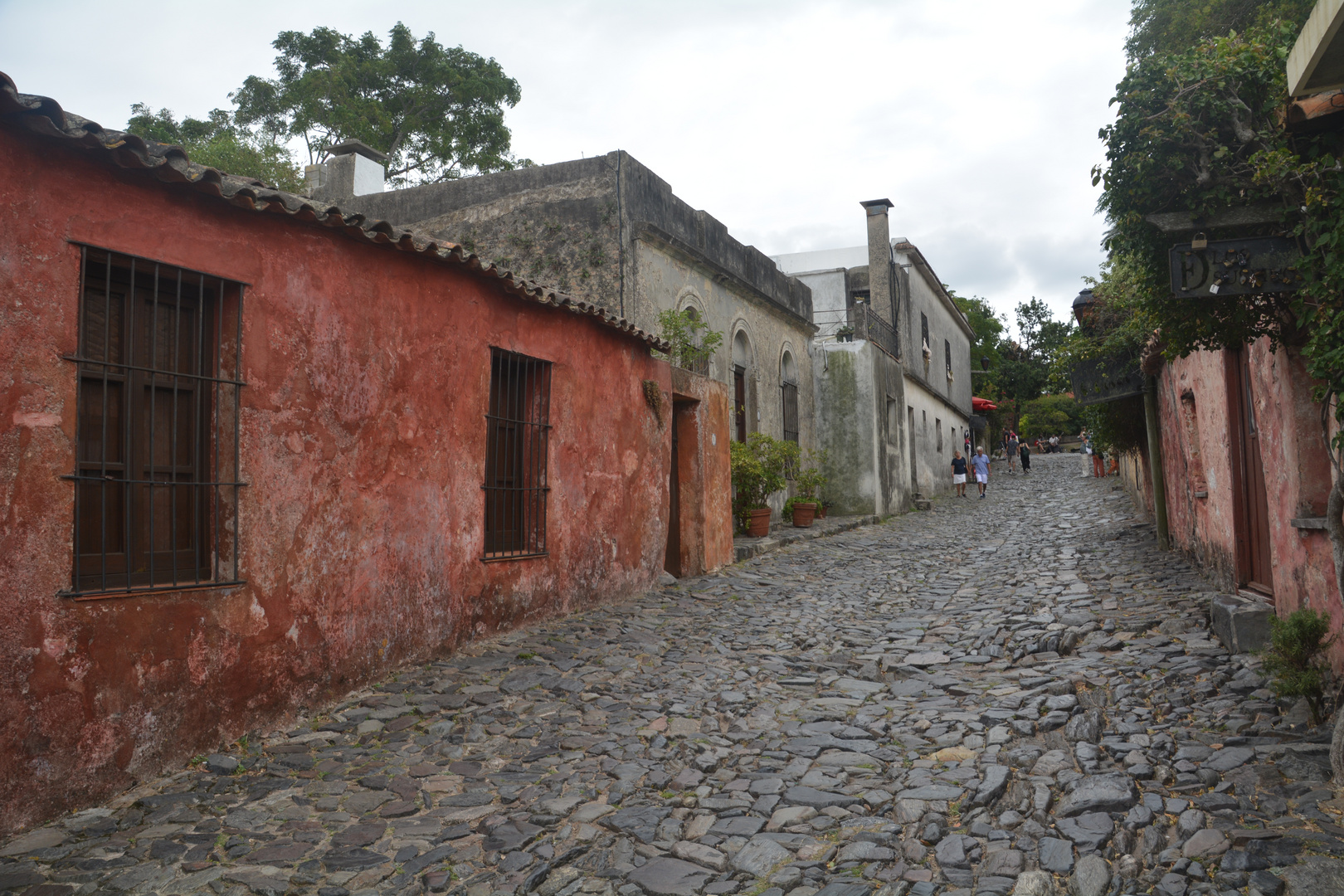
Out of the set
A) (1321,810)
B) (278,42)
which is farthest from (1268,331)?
(278,42)

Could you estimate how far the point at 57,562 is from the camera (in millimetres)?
4004

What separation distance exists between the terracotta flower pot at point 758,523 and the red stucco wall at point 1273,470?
6.21 metres

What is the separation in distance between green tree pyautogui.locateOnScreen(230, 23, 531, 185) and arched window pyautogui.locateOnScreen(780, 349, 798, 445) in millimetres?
12140

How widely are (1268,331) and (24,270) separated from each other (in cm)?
598

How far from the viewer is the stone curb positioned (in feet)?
41.4

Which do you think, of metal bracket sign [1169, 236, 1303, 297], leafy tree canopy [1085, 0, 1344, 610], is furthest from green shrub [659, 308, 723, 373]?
metal bracket sign [1169, 236, 1303, 297]

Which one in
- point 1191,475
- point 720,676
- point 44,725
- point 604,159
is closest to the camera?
point 44,725

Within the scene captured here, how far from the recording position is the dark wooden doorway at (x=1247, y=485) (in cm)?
664

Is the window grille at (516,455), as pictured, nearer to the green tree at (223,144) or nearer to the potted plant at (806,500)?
the potted plant at (806,500)

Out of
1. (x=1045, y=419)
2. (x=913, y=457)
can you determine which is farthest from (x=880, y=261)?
(x=1045, y=419)

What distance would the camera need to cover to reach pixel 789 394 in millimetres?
17750

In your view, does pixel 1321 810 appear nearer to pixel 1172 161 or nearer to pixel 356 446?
pixel 1172 161

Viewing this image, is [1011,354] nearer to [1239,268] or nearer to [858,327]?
[858,327]

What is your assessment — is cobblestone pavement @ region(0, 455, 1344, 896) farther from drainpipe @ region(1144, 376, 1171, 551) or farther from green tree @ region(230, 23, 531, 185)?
→ green tree @ region(230, 23, 531, 185)
